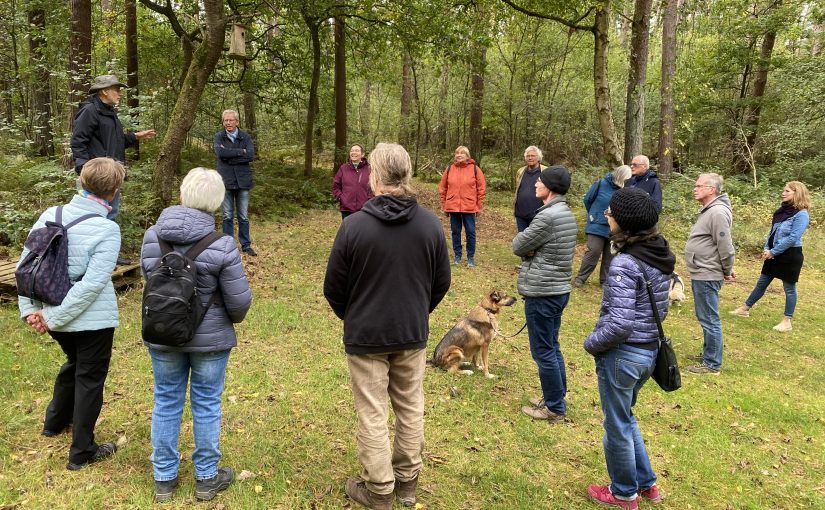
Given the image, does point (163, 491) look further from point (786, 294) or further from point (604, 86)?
→ point (604, 86)

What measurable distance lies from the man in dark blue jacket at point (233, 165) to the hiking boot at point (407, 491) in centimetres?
610

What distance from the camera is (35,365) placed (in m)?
4.72

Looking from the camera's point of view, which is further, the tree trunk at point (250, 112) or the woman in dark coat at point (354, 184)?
the tree trunk at point (250, 112)

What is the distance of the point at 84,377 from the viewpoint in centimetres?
322

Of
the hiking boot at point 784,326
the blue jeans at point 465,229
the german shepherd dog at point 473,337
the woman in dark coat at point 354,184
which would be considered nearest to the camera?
the german shepherd dog at point 473,337

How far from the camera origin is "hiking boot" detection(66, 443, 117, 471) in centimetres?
333

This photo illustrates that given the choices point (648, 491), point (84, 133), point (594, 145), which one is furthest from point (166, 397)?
point (594, 145)

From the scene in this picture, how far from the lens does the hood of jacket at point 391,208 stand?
2770 mm

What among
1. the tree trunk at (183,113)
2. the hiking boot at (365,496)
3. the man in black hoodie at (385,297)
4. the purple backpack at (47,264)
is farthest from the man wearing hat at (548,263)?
the tree trunk at (183,113)

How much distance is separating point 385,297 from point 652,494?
7.97 feet

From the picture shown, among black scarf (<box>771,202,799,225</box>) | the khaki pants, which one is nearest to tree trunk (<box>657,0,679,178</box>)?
black scarf (<box>771,202,799,225</box>)

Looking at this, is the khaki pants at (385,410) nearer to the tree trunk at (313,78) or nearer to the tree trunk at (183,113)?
the tree trunk at (183,113)

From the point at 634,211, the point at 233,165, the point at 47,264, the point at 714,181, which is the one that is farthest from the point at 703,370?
the point at 233,165

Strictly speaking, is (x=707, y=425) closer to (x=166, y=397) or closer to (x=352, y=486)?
(x=352, y=486)
